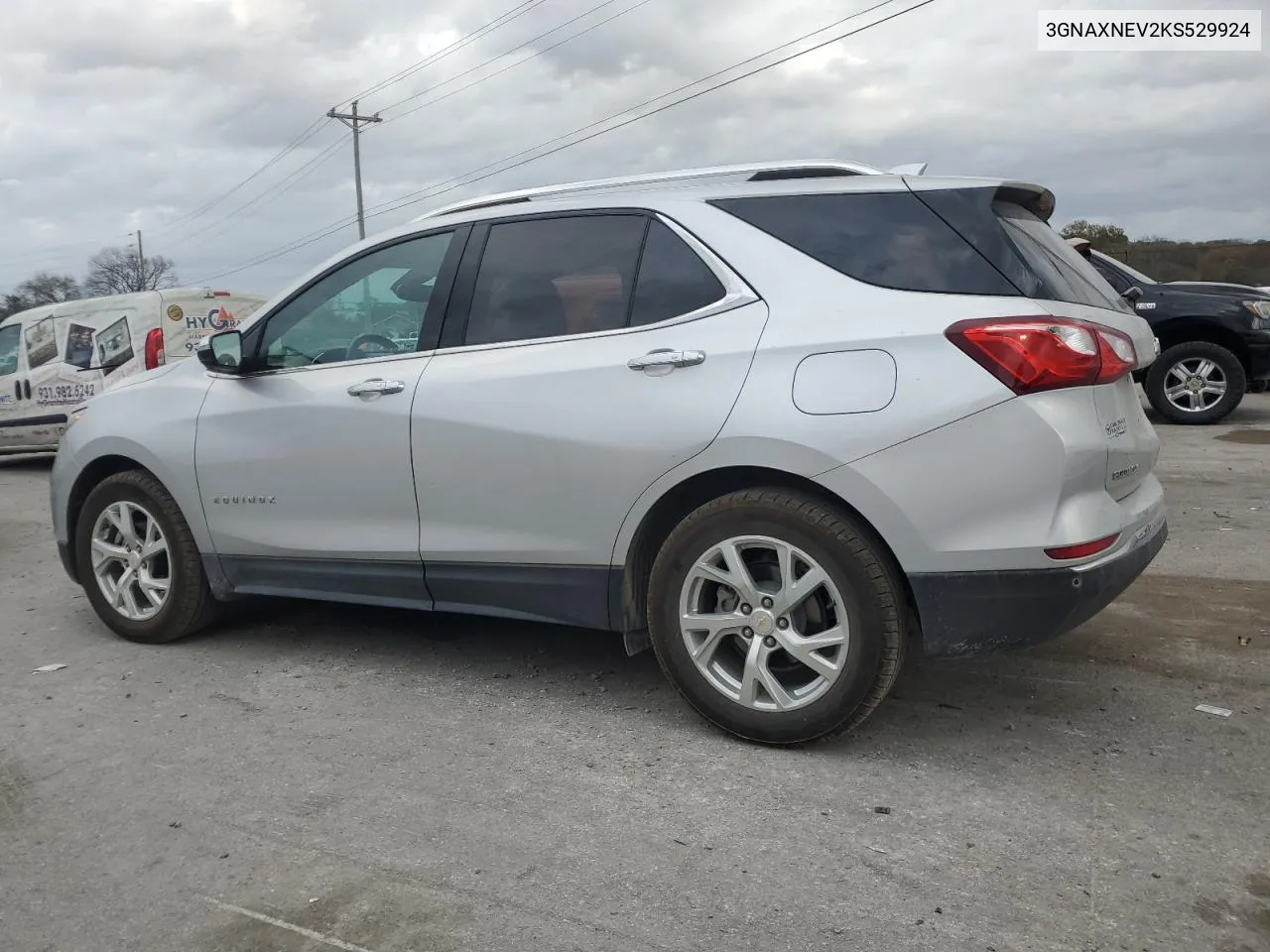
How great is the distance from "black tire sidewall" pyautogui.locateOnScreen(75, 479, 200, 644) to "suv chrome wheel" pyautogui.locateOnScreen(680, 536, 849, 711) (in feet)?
8.09

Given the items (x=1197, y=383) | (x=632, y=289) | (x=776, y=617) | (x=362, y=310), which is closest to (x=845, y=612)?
(x=776, y=617)

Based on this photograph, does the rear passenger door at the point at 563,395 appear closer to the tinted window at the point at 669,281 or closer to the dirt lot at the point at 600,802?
the tinted window at the point at 669,281

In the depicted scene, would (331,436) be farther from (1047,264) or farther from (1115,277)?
(1115,277)

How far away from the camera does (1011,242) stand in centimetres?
333

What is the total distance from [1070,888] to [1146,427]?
1665 mm

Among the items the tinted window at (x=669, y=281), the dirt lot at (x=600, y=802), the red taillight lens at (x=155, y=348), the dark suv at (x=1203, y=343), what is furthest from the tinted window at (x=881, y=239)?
the red taillight lens at (x=155, y=348)

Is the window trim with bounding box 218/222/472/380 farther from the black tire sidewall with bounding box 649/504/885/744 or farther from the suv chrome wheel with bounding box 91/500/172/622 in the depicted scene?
the black tire sidewall with bounding box 649/504/885/744

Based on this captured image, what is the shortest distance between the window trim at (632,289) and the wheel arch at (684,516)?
0.53 metres

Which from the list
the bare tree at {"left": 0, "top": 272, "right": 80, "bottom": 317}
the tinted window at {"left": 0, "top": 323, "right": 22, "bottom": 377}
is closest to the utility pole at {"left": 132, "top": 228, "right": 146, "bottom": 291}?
the bare tree at {"left": 0, "top": 272, "right": 80, "bottom": 317}

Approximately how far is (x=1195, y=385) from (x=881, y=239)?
9387 millimetres

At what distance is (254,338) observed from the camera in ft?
15.1

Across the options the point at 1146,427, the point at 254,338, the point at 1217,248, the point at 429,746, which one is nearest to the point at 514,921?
the point at 429,746

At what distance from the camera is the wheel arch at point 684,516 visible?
337cm

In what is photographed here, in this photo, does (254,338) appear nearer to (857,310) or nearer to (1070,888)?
(857,310)
